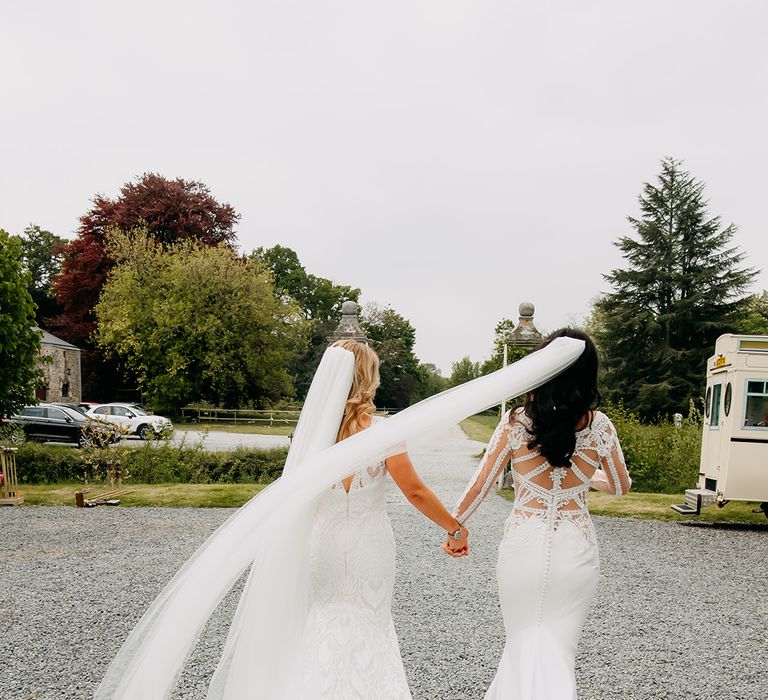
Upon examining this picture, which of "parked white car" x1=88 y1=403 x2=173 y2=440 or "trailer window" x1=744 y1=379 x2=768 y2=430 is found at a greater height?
"trailer window" x1=744 y1=379 x2=768 y2=430

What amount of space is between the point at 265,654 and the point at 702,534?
8.99 m

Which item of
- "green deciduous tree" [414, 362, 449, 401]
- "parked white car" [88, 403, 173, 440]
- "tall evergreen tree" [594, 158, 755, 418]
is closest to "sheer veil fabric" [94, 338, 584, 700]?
"parked white car" [88, 403, 173, 440]

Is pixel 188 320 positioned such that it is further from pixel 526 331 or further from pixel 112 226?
pixel 526 331

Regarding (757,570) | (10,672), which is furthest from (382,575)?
(757,570)

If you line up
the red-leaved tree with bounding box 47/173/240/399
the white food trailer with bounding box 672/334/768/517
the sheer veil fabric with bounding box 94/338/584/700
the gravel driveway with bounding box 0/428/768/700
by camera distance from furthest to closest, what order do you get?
the red-leaved tree with bounding box 47/173/240/399, the white food trailer with bounding box 672/334/768/517, the gravel driveway with bounding box 0/428/768/700, the sheer veil fabric with bounding box 94/338/584/700

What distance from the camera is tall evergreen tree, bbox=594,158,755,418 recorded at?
3130 cm

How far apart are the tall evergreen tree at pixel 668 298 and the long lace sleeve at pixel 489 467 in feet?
95.7

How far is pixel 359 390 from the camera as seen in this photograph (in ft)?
11.3

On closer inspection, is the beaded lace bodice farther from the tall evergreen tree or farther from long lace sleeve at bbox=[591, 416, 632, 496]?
the tall evergreen tree

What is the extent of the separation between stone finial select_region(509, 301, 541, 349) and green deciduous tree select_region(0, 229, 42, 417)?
33.7 feet

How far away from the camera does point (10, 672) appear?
459 centimetres

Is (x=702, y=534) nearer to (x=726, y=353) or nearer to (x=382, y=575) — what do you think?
(x=726, y=353)

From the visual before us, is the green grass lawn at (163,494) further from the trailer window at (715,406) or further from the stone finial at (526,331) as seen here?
the trailer window at (715,406)

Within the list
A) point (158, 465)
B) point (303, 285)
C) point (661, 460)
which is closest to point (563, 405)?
point (661, 460)
